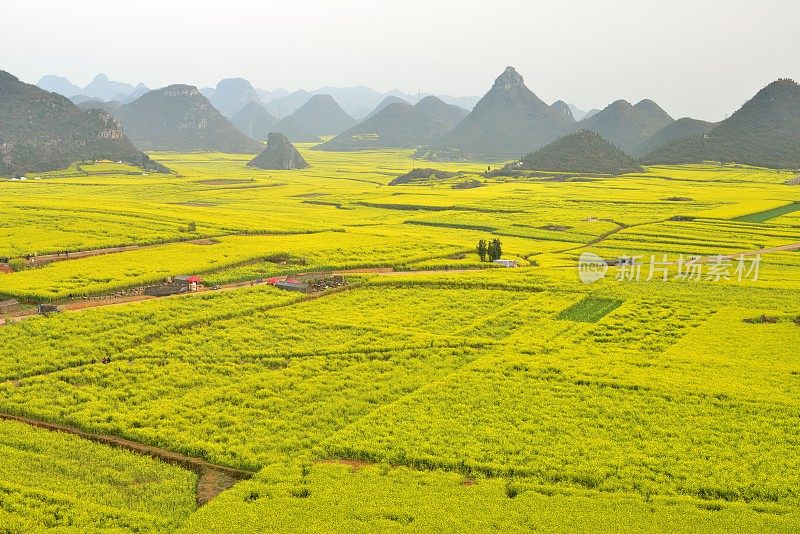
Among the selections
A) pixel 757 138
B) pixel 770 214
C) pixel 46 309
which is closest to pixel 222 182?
pixel 770 214

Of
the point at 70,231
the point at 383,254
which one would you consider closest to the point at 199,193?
the point at 70,231

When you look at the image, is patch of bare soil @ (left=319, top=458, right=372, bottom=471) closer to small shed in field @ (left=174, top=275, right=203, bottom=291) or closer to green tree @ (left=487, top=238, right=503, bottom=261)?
small shed in field @ (left=174, top=275, right=203, bottom=291)

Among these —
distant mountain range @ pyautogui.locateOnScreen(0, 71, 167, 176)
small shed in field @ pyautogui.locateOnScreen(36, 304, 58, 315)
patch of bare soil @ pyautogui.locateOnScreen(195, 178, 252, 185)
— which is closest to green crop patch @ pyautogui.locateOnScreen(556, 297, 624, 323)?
small shed in field @ pyautogui.locateOnScreen(36, 304, 58, 315)

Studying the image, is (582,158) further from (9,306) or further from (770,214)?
(9,306)

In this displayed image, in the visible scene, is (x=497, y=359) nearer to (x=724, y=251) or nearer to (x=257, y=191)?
(x=724, y=251)

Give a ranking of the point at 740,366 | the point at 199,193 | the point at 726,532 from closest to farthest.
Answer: the point at 726,532 → the point at 740,366 → the point at 199,193

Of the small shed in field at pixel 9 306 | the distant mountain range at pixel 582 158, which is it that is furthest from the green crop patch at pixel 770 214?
the small shed in field at pixel 9 306
